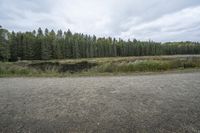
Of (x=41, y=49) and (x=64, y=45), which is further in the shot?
(x=64, y=45)

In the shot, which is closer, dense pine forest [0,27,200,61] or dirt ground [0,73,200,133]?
dirt ground [0,73,200,133]

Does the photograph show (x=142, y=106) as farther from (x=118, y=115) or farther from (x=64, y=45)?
(x=64, y=45)

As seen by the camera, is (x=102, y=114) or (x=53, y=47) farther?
(x=53, y=47)

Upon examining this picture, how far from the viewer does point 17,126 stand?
11.2 feet

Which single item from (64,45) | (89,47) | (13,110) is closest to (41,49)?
(64,45)

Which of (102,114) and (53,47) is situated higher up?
(53,47)

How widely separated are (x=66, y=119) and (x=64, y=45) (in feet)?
175

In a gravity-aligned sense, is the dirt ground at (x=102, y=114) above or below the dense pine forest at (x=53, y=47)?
below

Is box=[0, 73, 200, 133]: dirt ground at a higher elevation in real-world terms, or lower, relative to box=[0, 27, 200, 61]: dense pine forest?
lower

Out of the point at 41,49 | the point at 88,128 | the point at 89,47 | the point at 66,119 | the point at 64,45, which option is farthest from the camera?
the point at 89,47

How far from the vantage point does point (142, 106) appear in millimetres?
4531

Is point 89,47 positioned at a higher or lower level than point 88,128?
higher

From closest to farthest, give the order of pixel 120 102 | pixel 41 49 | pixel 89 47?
pixel 120 102 → pixel 41 49 → pixel 89 47

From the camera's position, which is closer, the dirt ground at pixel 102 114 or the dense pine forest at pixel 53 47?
the dirt ground at pixel 102 114
